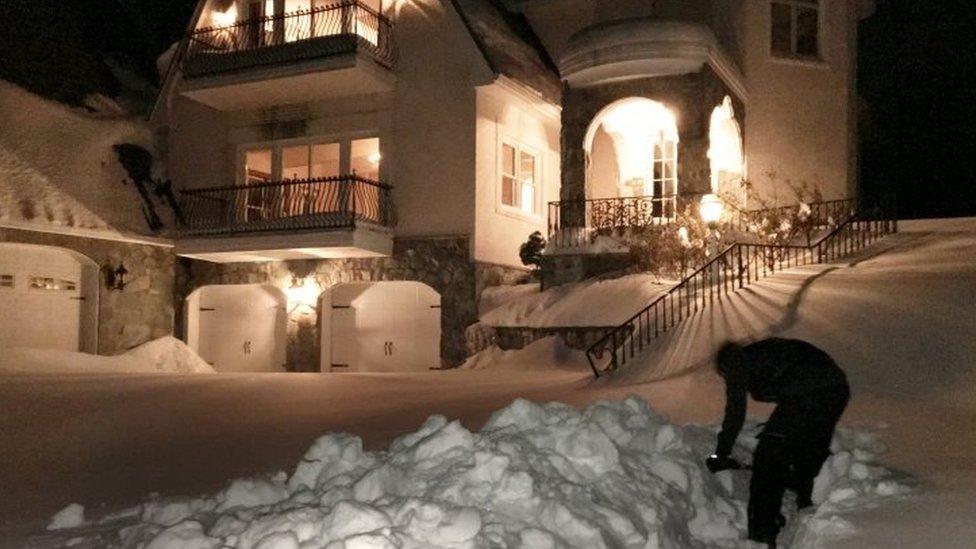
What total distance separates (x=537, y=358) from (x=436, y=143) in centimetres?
537

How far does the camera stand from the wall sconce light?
19828 mm

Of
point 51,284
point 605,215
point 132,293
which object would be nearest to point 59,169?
point 51,284

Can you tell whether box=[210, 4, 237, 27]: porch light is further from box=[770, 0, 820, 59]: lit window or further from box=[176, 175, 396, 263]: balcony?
box=[770, 0, 820, 59]: lit window

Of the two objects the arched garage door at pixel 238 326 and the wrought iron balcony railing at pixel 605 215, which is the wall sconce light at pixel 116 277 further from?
the wrought iron balcony railing at pixel 605 215

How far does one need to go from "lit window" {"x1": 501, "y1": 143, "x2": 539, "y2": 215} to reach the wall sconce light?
336 inches

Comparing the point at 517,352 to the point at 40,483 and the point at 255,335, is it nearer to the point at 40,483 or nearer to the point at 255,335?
the point at 255,335

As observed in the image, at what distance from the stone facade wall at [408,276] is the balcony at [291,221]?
0.90ft

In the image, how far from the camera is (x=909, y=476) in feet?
21.2

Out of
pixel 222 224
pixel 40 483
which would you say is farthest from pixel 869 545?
pixel 222 224

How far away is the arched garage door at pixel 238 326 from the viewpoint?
68.7ft

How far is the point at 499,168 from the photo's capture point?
1956 centimetres

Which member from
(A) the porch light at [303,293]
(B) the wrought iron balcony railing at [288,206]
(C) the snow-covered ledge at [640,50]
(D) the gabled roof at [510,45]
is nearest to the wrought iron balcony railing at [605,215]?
(C) the snow-covered ledge at [640,50]

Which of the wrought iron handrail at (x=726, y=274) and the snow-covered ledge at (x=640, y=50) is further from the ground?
the snow-covered ledge at (x=640, y=50)

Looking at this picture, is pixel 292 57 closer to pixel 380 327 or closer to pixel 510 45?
pixel 510 45
